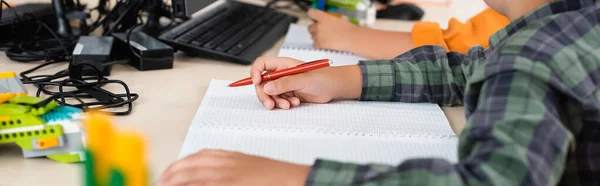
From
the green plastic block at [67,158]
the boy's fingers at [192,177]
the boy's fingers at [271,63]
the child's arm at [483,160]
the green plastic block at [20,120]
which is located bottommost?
the boy's fingers at [271,63]

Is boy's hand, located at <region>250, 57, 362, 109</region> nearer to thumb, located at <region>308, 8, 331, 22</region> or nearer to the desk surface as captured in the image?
the desk surface

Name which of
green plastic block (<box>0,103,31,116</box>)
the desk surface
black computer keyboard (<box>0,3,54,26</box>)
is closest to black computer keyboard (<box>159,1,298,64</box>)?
the desk surface

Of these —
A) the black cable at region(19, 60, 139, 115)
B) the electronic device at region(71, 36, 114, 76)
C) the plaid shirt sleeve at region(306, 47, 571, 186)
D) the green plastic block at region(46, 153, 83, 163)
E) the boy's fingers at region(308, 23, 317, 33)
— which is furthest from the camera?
the boy's fingers at region(308, 23, 317, 33)

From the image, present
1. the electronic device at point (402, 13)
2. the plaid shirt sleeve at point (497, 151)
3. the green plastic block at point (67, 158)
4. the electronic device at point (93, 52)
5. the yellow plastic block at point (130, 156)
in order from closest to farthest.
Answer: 1. the yellow plastic block at point (130, 156)
2. the plaid shirt sleeve at point (497, 151)
3. the green plastic block at point (67, 158)
4. the electronic device at point (93, 52)
5. the electronic device at point (402, 13)

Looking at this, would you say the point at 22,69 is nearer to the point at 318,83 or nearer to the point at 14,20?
the point at 14,20

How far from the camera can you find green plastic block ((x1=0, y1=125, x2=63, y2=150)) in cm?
54

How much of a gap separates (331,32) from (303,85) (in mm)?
356

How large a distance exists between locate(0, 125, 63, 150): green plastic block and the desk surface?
0.06 ft

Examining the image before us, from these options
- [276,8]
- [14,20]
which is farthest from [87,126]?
[276,8]

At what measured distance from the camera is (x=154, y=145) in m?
0.61

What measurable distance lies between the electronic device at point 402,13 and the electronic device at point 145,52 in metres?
0.66

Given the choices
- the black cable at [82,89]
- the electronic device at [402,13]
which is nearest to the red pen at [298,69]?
the black cable at [82,89]

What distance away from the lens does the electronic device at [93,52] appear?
0.83m

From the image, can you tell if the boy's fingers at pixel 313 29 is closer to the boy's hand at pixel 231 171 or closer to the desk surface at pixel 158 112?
the desk surface at pixel 158 112
